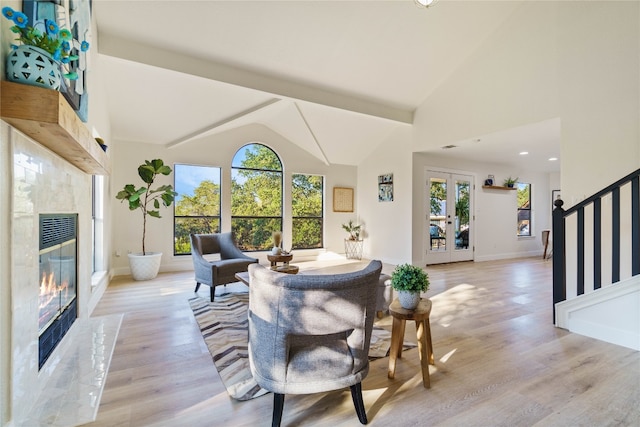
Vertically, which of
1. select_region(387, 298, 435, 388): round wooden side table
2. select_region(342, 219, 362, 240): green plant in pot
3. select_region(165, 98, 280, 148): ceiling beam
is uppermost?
select_region(165, 98, 280, 148): ceiling beam

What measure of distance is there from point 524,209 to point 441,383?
7789mm

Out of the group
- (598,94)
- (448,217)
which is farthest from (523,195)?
(598,94)

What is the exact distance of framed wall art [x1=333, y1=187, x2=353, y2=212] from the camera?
769 cm

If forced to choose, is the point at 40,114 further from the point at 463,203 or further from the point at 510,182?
the point at 510,182

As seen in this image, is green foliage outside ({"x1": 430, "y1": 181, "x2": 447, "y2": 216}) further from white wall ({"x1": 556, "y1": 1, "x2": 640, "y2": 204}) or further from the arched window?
the arched window

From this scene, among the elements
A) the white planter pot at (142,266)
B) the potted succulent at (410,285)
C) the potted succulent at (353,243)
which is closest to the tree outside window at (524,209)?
the potted succulent at (353,243)

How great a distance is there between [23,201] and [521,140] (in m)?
6.32

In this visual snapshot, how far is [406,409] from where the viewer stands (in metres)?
1.74

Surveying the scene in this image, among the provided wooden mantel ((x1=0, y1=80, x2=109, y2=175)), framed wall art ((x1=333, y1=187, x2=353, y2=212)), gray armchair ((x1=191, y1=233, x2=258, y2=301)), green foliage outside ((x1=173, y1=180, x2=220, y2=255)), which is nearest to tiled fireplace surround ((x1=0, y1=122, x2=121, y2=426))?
wooden mantel ((x1=0, y1=80, x2=109, y2=175))

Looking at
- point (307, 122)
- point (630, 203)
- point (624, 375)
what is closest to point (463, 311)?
point (624, 375)

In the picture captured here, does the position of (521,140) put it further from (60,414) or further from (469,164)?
(60,414)

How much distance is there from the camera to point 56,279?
7.37 ft

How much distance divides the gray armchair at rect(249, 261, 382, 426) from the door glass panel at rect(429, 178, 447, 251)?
17.8 feet

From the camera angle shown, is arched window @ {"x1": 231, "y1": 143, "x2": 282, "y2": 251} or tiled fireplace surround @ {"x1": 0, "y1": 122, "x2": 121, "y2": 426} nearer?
tiled fireplace surround @ {"x1": 0, "y1": 122, "x2": 121, "y2": 426}
